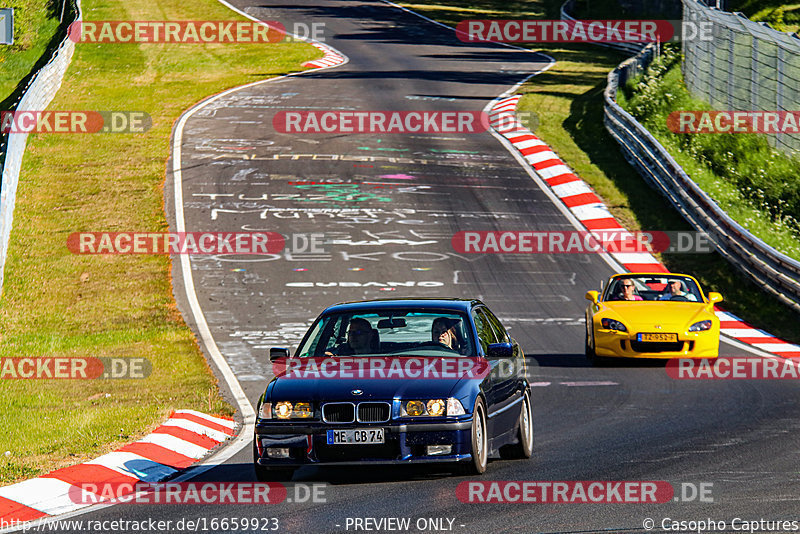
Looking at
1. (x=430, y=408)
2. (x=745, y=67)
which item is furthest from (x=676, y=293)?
(x=745, y=67)

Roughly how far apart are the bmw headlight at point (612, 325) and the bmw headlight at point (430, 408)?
7.76 meters

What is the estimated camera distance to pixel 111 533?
7.73 meters

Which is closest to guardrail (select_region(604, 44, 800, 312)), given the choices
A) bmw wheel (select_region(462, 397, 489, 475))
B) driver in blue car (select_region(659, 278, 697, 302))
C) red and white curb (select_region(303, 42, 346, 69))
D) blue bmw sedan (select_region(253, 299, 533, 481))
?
driver in blue car (select_region(659, 278, 697, 302))

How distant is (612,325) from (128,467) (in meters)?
7.81

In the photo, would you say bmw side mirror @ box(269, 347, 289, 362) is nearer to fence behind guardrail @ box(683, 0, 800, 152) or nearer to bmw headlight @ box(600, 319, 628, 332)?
bmw headlight @ box(600, 319, 628, 332)

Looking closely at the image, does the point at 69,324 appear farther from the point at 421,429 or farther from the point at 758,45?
the point at 758,45

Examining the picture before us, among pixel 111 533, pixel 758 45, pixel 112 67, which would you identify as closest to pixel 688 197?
pixel 758 45

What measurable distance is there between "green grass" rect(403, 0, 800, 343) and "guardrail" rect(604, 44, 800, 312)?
0.71 ft

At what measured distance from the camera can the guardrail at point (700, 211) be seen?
20156mm

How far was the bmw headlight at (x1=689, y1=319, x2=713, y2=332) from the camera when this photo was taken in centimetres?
1611

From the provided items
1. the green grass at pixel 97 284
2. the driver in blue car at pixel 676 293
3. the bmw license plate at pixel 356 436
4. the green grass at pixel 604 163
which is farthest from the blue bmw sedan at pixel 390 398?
the green grass at pixel 604 163

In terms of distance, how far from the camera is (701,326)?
1617 centimetres

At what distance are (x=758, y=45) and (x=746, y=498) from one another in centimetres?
2143

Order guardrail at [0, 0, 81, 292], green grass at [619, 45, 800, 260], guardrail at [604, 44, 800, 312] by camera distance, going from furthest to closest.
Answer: green grass at [619, 45, 800, 260], guardrail at [0, 0, 81, 292], guardrail at [604, 44, 800, 312]
